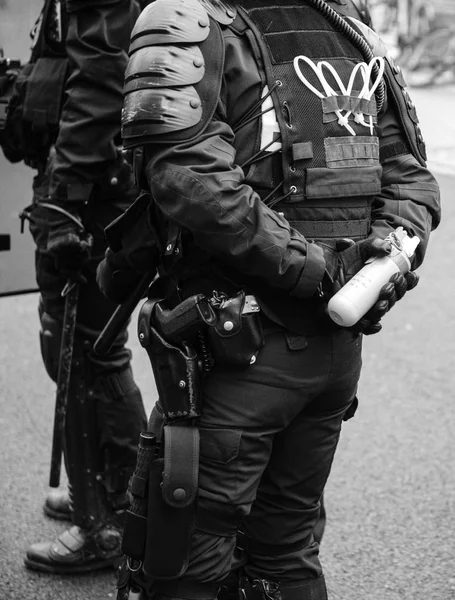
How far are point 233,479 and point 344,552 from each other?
1.48 m

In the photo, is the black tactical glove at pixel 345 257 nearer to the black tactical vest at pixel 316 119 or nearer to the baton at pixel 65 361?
the black tactical vest at pixel 316 119

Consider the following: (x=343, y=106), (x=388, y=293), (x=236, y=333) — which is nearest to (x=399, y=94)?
(x=343, y=106)

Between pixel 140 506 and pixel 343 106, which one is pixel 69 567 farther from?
pixel 343 106

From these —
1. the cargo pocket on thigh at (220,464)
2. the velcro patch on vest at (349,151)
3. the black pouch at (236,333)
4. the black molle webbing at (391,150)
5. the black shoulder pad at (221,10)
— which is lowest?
the cargo pocket on thigh at (220,464)

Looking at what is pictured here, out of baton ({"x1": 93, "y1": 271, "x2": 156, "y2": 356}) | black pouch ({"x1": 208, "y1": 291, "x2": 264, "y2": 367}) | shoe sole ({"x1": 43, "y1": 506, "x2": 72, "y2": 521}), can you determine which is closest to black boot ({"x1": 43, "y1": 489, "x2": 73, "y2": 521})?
shoe sole ({"x1": 43, "y1": 506, "x2": 72, "y2": 521})

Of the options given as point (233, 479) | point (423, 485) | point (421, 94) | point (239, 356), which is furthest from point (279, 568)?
point (421, 94)

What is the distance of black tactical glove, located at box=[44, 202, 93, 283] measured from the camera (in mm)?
3229

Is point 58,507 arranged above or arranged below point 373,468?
above

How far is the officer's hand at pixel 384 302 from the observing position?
2.43 m

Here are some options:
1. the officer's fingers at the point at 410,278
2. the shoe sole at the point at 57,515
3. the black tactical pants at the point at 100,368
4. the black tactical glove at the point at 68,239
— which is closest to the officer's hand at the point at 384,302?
the officer's fingers at the point at 410,278

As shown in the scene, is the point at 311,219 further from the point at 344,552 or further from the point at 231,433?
the point at 344,552

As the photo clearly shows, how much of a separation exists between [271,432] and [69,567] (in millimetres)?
1394

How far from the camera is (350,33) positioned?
2.64 meters

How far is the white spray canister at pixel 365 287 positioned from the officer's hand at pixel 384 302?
0.04 feet
